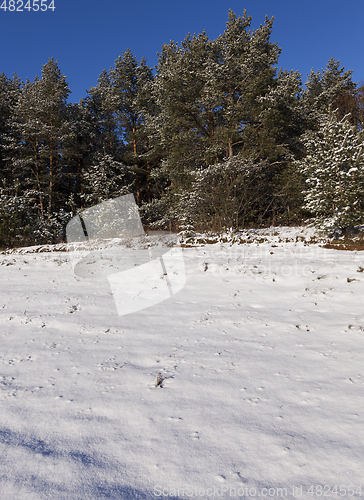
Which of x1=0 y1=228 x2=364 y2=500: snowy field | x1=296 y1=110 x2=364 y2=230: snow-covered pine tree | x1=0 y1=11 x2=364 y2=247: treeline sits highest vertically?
x1=0 y1=11 x2=364 y2=247: treeline

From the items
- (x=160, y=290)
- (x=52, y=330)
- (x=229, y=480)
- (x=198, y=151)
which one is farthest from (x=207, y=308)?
(x=198, y=151)

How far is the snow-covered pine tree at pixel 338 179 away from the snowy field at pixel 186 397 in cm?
478

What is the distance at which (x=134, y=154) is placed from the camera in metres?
24.6

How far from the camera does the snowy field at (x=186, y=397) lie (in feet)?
6.24

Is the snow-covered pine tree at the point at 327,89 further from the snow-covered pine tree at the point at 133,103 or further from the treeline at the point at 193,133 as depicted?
the snow-covered pine tree at the point at 133,103

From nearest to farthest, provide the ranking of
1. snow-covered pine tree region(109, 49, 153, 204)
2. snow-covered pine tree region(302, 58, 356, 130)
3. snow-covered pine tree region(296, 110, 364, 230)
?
snow-covered pine tree region(296, 110, 364, 230) → snow-covered pine tree region(302, 58, 356, 130) → snow-covered pine tree region(109, 49, 153, 204)

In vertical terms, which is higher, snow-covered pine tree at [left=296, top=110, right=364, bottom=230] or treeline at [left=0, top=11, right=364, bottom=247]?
treeline at [left=0, top=11, right=364, bottom=247]

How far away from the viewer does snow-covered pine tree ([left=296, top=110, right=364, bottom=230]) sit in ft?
31.5

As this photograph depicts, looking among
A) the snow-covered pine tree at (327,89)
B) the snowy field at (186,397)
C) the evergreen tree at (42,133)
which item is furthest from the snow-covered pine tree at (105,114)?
the snowy field at (186,397)

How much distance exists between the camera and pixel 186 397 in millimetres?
2750

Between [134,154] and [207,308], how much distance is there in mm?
22068

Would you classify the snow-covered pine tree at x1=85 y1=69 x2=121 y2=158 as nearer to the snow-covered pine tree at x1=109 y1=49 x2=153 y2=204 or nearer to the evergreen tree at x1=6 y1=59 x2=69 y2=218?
the snow-covered pine tree at x1=109 y1=49 x2=153 y2=204

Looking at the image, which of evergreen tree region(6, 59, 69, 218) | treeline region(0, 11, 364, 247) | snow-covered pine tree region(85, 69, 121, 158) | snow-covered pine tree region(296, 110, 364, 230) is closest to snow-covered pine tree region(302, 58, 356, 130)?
treeline region(0, 11, 364, 247)

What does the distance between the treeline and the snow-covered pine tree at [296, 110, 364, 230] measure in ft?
1.11
